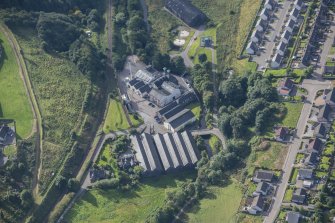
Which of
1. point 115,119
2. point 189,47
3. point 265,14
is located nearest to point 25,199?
point 115,119

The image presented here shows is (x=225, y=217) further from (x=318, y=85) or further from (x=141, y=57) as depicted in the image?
(x=141, y=57)

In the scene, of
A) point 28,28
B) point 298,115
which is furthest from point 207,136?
point 28,28

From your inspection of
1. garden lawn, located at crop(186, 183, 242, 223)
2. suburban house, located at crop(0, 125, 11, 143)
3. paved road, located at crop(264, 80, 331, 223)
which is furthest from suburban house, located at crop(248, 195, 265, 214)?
suburban house, located at crop(0, 125, 11, 143)

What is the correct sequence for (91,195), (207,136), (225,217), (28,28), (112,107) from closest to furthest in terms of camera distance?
(225,217) → (91,195) → (207,136) → (112,107) → (28,28)

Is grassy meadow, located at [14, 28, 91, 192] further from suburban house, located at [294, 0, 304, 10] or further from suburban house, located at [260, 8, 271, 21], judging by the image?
suburban house, located at [294, 0, 304, 10]

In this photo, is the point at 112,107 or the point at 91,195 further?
the point at 112,107

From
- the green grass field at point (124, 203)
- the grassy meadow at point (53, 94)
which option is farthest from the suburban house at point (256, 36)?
the grassy meadow at point (53, 94)
